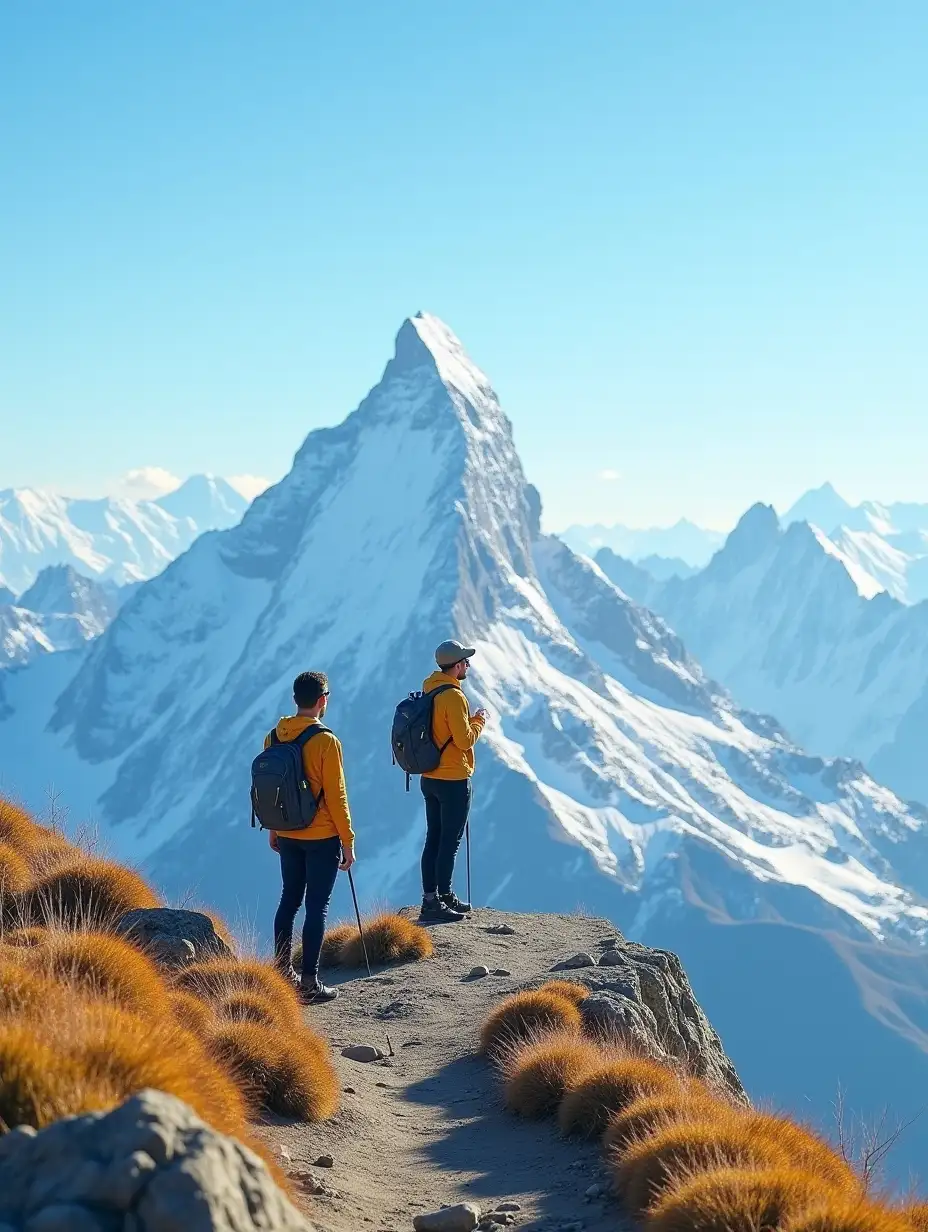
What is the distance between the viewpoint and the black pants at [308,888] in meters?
14.2

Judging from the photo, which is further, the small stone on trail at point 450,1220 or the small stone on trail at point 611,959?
the small stone on trail at point 611,959

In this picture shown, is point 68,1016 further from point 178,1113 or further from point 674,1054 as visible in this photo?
point 674,1054

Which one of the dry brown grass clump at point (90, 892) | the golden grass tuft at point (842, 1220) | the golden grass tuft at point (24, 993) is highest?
the golden grass tuft at point (842, 1220)

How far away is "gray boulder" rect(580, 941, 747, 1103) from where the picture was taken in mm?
13820

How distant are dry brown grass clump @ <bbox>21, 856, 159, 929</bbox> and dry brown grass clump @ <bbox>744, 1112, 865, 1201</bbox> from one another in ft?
20.4

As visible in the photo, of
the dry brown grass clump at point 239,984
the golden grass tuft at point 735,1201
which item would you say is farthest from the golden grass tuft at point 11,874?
the golden grass tuft at point 735,1201

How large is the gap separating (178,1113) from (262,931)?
11.6 m

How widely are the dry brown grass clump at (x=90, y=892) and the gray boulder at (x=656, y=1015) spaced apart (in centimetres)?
498

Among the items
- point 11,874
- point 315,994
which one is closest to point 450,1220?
point 11,874

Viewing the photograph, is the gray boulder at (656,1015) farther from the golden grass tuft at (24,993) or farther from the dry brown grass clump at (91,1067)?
the golden grass tuft at (24,993)

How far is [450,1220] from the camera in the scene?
845cm

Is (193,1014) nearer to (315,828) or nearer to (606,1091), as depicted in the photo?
(606,1091)

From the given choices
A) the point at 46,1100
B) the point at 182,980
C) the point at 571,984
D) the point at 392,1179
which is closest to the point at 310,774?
the point at 182,980

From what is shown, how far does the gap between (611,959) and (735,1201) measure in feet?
30.7
